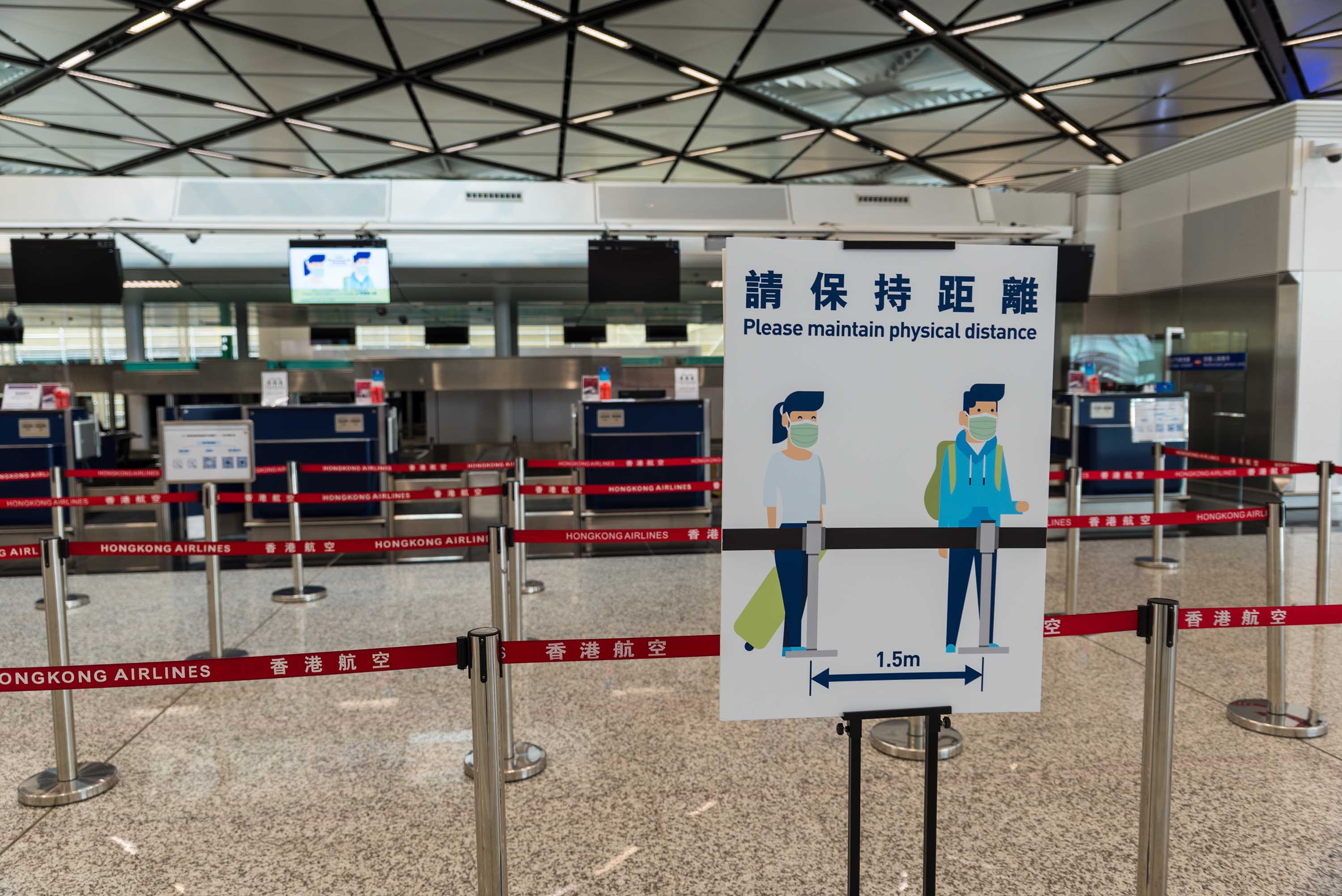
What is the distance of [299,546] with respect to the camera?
3803mm

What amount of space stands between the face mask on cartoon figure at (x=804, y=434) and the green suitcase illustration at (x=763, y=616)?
24 cm

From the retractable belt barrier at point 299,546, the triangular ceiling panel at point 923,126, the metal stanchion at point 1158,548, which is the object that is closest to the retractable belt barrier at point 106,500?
the retractable belt barrier at point 299,546

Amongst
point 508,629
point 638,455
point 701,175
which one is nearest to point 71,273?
point 638,455

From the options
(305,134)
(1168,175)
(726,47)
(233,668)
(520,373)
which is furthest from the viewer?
(520,373)

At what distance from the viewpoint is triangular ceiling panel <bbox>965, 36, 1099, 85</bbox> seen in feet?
30.6

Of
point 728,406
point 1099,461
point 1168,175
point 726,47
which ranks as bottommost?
point 1099,461

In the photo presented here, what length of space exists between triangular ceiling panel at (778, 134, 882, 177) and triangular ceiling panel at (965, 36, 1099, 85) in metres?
3.55

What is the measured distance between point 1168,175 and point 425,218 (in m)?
A: 10.1

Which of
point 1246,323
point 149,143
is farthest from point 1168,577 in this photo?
point 149,143

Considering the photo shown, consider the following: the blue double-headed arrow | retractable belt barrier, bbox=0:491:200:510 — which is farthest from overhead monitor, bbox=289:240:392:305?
the blue double-headed arrow

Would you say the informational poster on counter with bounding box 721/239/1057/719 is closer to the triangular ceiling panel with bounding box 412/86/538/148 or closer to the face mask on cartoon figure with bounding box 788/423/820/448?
the face mask on cartoon figure with bounding box 788/423/820/448

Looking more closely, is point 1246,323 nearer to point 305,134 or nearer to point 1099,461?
point 1099,461

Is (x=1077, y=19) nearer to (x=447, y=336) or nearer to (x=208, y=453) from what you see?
(x=208, y=453)

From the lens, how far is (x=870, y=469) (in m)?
1.88
